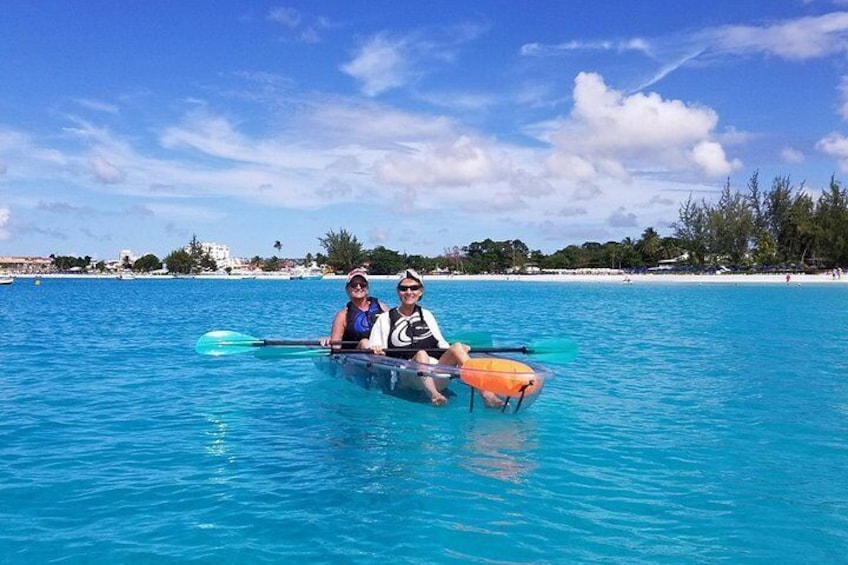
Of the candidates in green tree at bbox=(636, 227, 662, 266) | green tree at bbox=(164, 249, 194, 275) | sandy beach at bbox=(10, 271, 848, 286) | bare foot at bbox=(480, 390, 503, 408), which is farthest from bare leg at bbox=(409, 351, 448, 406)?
green tree at bbox=(164, 249, 194, 275)

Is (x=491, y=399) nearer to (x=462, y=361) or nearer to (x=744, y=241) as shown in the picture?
(x=462, y=361)

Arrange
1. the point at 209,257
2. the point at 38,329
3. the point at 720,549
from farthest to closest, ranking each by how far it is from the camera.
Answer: the point at 209,257, the point at 38,329, the point at 720,549

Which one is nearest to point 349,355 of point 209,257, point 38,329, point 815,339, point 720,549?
point 720,549

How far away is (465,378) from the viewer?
343 inches

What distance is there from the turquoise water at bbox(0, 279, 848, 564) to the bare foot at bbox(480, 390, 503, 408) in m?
→ 0.22

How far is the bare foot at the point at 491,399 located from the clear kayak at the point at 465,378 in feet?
0.14

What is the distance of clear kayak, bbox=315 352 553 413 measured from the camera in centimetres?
867

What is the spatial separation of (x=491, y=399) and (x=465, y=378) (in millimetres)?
825

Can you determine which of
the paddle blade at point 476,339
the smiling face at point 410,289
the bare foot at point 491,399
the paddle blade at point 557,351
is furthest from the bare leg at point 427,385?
the paddle blade at point 476,339

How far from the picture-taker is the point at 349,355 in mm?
10953

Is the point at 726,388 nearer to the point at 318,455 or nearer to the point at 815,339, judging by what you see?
the point at 318,455

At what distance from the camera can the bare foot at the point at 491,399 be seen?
30.3 ft

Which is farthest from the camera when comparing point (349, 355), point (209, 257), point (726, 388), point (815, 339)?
point (209, 257)

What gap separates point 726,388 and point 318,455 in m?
8.42
